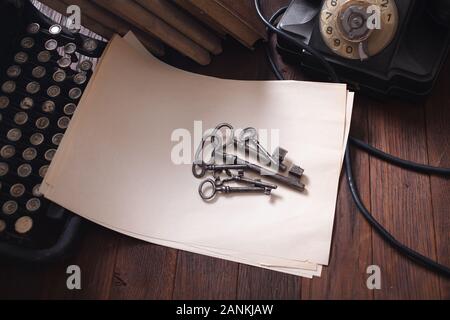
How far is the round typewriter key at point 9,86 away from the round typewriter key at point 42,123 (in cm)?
7

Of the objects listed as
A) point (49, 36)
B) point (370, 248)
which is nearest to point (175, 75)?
point (49, 36)

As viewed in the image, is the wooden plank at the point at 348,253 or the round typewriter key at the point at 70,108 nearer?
the wooden plank at the point at 348,253

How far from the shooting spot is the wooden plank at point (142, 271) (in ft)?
2.21

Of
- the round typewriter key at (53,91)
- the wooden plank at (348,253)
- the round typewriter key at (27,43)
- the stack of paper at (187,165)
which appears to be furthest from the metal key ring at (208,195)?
the round typewriter key at (27,43)

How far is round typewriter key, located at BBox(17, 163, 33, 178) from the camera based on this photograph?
699 mm

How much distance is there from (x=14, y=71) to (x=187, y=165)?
13.7 inches

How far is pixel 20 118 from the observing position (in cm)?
74

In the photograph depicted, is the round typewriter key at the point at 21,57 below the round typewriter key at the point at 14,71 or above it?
above

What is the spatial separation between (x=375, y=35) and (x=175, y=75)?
1.19 feet

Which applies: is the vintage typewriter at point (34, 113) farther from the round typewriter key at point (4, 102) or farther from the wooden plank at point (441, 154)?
the wooden plank at point (441, 154)

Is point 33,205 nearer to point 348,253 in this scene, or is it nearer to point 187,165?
point 187,165

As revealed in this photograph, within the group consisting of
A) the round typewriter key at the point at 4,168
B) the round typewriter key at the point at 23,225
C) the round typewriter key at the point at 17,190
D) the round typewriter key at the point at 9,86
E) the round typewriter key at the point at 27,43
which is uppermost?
the round typewriter key at the point at 27,43

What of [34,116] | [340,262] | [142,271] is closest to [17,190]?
[34,116]

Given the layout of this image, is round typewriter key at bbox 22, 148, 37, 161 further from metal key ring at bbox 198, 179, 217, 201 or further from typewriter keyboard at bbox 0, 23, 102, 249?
metal key ring at bbox 198, 179, 217, 201
